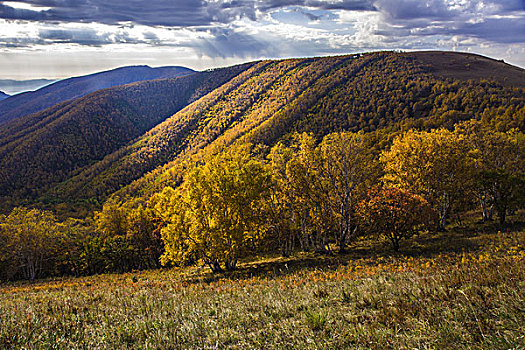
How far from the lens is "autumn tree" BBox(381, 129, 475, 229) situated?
31.7 metres

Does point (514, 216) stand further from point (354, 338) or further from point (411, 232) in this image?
point (354, 338)

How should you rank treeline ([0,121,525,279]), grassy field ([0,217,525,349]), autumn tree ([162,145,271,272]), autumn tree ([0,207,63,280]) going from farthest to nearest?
autumn tree ([0,207,63,280]), treeline ([0,121,525,279]), autumn tree ([162,145,271,272]), grassy field ([0,217,525,349])

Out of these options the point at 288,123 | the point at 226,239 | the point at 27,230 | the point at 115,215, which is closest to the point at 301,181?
the point at 226,239

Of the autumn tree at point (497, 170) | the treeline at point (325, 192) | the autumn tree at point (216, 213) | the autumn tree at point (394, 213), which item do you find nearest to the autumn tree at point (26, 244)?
the treeline at point (325, 192)

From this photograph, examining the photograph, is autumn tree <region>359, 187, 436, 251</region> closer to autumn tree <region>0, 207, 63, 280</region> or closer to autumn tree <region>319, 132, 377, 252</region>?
autumn tree <region>319, 132, 377, 252</region>

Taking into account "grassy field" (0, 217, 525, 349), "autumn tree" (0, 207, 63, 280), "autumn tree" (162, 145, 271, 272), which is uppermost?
"grassy field" (0, 217, 525, 349)

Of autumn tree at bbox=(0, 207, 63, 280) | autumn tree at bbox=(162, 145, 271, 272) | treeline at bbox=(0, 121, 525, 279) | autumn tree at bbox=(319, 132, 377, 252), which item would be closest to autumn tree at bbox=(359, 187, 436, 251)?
treeline at bbox=(0, 121, 525, 279)

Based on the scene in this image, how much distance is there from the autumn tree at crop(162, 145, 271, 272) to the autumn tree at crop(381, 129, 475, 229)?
17.9 metres

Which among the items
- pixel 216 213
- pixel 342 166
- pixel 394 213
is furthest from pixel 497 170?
pixel 216 213

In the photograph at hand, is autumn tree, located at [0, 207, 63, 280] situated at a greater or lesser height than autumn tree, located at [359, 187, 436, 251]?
lesser

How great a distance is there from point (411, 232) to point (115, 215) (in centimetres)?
5849

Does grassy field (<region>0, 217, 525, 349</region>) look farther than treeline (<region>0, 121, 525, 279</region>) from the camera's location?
No

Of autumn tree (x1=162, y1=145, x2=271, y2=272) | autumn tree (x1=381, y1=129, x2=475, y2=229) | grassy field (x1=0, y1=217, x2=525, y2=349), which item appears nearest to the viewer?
grassy field (x1=0, y1=217, x2=525, y2=349)

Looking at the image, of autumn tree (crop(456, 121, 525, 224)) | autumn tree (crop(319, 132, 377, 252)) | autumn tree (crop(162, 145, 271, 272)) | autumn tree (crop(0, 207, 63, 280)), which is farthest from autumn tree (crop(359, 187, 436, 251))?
autumn tree (crop(0, 207, 63, 280))
